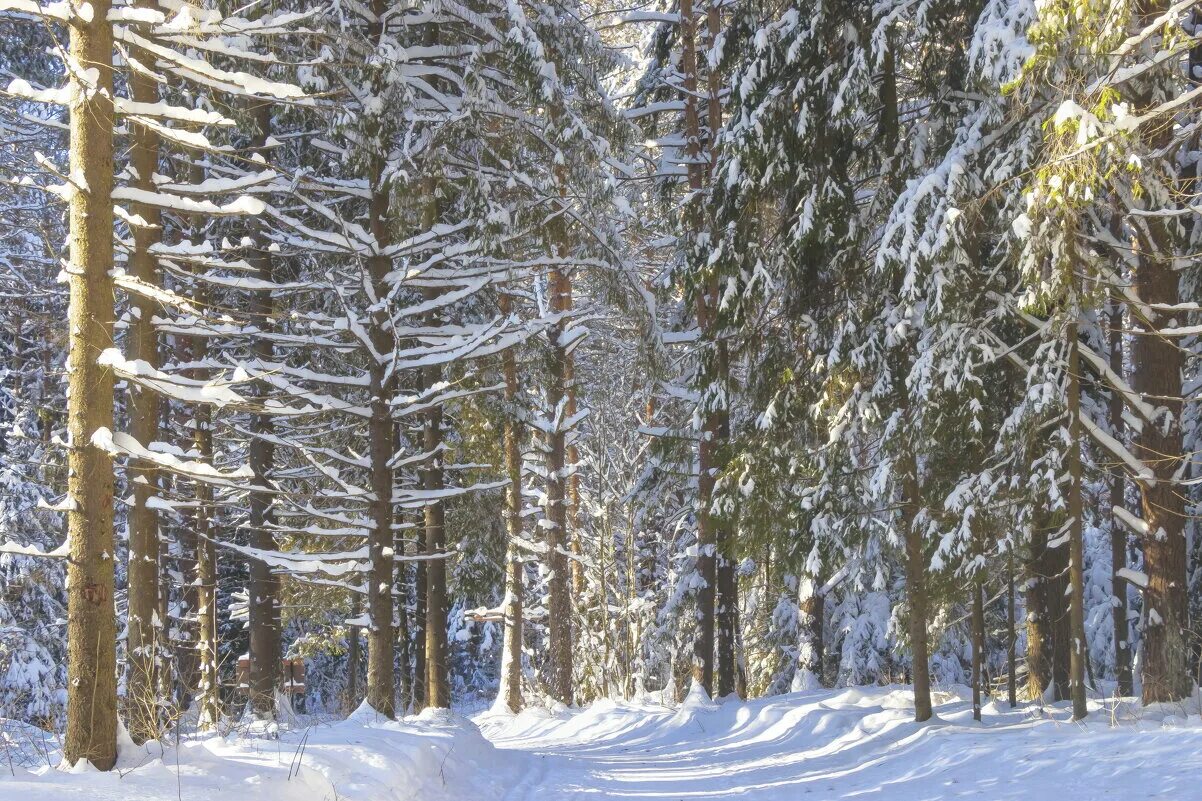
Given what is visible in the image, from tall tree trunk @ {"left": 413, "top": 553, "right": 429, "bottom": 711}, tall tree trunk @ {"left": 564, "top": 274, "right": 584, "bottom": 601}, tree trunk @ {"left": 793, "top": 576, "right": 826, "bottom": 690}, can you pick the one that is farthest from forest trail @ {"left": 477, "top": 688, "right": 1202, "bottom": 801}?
tall tree trunk @ {"left": 564, "top": 274, "right": 584, "bottom": 601}

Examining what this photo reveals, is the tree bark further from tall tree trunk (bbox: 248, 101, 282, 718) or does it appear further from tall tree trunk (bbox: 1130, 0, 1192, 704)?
tall tree trunk (bbox: 248, 101, 282, 718)

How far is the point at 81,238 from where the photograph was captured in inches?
234

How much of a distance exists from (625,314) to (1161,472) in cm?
711

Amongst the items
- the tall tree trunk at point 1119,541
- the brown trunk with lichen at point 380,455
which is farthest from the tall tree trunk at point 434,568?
the tall tree trunk at point 1119,541

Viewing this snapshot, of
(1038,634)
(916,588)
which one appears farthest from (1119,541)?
(916,588)

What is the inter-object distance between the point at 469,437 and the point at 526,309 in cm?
383

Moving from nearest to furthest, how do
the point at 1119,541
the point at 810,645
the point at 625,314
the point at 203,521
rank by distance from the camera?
the point at 625,314
the point at 1119,541
the point at 203,521
the point at 810,645

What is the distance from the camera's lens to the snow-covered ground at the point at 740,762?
18.3 feet

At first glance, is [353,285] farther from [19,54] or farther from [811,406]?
[19,54]

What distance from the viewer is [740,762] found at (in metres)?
10.3

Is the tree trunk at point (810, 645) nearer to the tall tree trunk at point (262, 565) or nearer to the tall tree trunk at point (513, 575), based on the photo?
the tall tree trunk at point (513, 575)

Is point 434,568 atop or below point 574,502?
below

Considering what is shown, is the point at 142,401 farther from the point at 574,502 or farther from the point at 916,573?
the point at 574,502

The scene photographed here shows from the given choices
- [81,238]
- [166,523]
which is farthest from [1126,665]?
[166,523]
